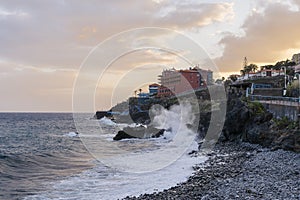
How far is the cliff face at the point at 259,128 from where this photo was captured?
2176cm

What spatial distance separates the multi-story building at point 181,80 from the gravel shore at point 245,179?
199ft

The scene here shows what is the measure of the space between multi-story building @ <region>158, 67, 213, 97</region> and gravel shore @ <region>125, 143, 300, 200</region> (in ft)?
199

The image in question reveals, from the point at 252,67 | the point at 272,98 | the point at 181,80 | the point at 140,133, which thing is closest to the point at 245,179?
the point at 272,98

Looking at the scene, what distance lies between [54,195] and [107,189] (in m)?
2.59

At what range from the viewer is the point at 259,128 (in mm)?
27922

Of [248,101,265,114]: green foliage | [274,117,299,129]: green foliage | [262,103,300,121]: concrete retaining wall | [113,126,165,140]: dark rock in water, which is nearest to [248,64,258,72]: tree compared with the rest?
[113,126,165,140]: dark rock in water

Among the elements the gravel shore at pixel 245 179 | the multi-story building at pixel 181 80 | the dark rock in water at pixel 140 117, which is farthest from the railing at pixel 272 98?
the multi-story building at pixel 181 80

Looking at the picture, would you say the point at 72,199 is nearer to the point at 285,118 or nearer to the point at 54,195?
the point at 54,195

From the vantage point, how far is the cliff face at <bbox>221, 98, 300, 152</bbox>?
2176 cm

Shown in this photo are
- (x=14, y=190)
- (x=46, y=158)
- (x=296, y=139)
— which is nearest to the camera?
(x=14, y=190)

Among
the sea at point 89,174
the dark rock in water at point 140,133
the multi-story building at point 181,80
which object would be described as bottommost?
the sea at point 89,174

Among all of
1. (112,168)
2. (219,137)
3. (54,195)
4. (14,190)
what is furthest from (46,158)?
(219,137)

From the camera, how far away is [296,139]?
2067cm

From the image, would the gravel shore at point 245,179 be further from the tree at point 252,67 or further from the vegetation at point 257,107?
the tree at point 252,67
